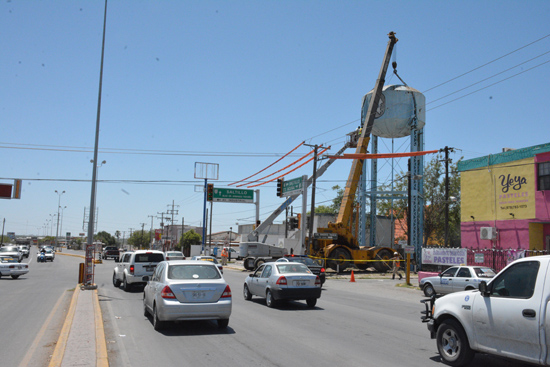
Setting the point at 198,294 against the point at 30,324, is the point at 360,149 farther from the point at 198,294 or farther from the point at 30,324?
the point at 30,324

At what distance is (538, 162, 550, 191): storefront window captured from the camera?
25750 mm

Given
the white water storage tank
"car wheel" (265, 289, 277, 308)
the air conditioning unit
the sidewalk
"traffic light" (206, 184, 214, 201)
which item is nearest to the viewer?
the sidewalk

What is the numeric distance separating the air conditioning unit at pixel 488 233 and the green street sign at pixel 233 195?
3155 cm

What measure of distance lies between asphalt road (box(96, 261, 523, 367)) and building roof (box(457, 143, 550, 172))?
54.5 ft

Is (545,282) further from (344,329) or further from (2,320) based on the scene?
(2,320)

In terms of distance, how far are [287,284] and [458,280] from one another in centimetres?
867

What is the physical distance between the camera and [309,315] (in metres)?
13.5

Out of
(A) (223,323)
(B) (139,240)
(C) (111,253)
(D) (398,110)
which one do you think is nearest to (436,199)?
(D) (398,110)

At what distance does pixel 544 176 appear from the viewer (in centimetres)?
2594

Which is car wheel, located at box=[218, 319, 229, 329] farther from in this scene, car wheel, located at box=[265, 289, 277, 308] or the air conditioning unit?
the air conditioning unit

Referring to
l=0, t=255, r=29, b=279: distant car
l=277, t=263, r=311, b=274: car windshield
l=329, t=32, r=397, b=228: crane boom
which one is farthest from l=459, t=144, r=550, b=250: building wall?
l=0, t=255, r=29, b=279: distant car

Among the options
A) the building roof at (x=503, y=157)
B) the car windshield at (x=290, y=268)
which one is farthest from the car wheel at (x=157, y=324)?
the building roof at (x=503, y=157)

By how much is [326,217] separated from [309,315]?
58.3 meters

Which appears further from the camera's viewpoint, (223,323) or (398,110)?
(398,110)
